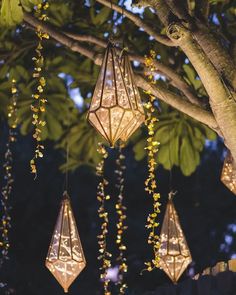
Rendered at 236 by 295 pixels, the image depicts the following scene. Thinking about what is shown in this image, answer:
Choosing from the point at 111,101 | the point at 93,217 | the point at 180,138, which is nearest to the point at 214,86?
the point at 111,101

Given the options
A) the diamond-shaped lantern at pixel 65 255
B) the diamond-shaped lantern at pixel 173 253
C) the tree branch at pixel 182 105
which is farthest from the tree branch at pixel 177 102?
the diamond-shaped lantern at pixel 173 253

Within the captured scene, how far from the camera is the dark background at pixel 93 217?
8.56m

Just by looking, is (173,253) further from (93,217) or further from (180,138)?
(93,217)

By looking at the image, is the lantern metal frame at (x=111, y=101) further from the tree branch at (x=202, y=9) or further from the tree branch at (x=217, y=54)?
the tree branch at (x=202, y=9)

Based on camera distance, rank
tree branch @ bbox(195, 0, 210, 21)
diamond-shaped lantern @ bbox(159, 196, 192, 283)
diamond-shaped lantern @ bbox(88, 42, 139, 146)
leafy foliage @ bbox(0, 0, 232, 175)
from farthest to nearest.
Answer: leafy foliage @ bbox(0, 0, 232, 175)
diamond-shaped lantern @ bbox(159, 196, 192, 283)
tree branch @ bbox(195, 0, 210, 21)
diamond-shaped lantern @ bbox(88, 42, 139, 146)

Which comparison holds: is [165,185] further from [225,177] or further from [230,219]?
[225,177]

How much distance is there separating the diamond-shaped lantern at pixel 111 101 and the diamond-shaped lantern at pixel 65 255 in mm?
1151

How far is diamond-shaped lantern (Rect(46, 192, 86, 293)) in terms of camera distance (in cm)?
432

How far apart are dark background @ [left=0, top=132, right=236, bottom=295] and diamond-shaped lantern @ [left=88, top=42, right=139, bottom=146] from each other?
4880 millimetres

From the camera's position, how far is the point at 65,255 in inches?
Result: 170

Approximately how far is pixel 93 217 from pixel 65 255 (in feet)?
15.5

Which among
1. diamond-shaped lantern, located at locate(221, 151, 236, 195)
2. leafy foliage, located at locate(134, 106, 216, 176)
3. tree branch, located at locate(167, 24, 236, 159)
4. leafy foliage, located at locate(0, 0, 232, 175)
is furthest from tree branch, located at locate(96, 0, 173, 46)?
leafy foliage, located at locate(134, 106, 216, 176)


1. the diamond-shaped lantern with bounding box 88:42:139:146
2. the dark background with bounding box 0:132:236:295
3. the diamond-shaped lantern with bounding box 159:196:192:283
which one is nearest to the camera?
the diamond-shaped lantern with bounding box 88:42:139:146

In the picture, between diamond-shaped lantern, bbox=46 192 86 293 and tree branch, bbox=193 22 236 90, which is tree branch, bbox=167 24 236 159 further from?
diamond-shaped lantern, bbox=46 192 86 293
